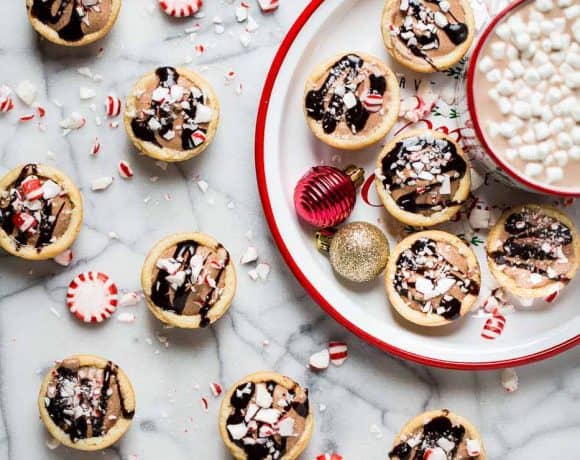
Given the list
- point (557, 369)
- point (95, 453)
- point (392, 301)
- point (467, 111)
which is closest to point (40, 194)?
point (95, 453)

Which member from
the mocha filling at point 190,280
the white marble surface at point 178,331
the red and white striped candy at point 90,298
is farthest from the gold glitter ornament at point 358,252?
the red and white striped candy at point 90,298

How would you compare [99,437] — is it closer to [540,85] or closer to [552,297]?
[552,297]

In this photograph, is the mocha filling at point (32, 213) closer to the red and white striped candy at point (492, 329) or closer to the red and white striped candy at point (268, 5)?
the red and white striped candy at point (268, 5)

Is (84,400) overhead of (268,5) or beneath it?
beneath

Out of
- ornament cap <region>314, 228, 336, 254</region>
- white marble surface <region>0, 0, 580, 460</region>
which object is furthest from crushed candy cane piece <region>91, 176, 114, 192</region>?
ornament cap <region>314, 228, 336, 254</region>

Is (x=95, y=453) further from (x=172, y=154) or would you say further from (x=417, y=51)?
(x=417, y=51)

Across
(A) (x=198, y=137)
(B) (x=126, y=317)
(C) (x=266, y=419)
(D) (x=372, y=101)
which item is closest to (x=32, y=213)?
(B) (x=126, y=317)
